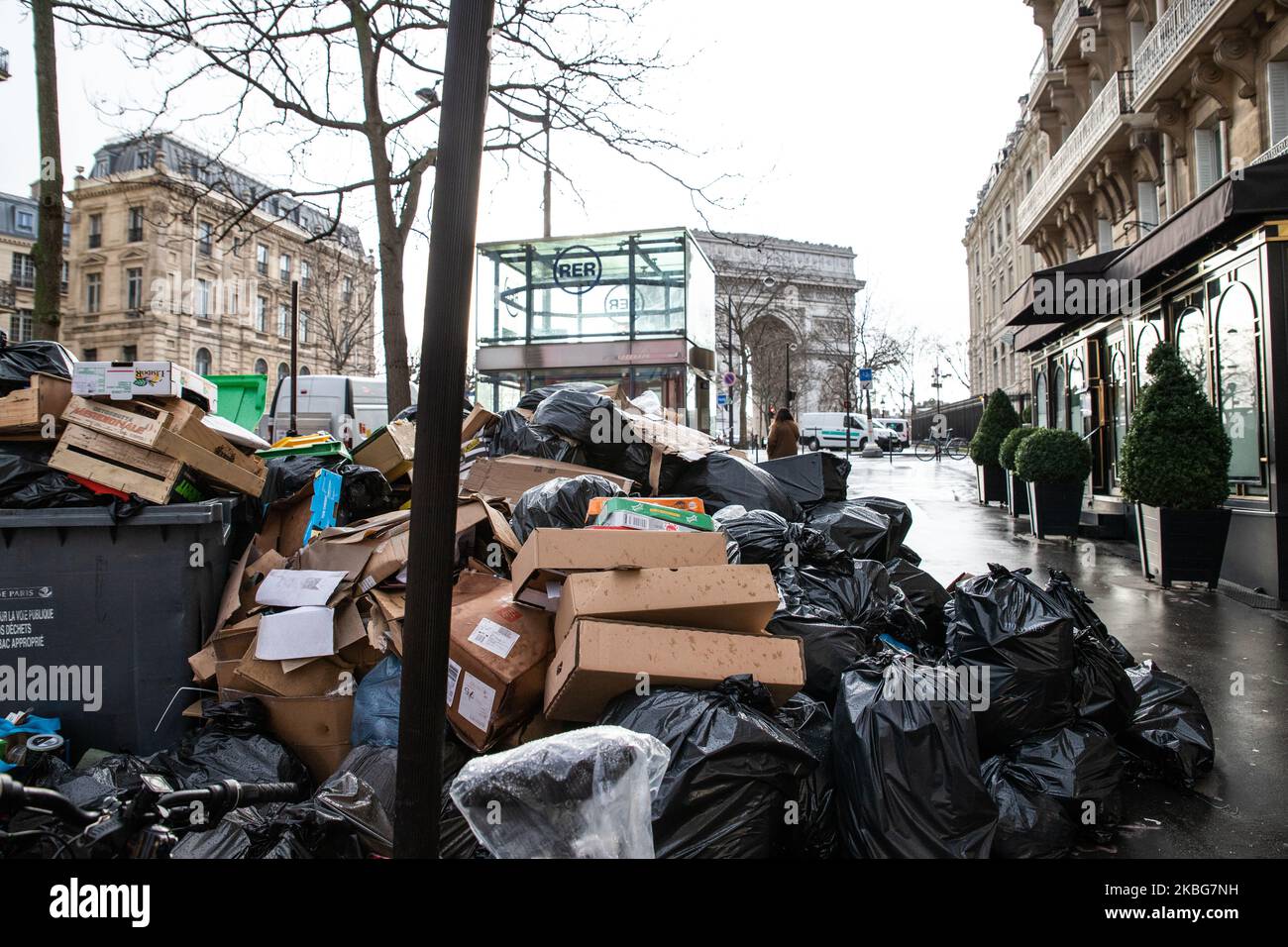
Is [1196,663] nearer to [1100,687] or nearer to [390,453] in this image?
[1100,687]

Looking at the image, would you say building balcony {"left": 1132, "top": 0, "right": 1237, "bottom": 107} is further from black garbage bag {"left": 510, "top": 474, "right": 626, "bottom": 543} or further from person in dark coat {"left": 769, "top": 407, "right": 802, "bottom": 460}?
black garbage bag {"left": 510, "top": 474, "right": 626, "bottom": 543}

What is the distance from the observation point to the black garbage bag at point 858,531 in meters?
4.91

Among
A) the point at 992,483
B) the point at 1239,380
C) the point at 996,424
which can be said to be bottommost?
the point at 992,483

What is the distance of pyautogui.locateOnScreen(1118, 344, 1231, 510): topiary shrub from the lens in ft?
21.5

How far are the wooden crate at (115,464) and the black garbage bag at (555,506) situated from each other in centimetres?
166

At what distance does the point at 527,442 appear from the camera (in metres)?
5.66

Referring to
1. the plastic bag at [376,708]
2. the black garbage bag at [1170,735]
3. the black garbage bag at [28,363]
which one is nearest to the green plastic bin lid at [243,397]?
the black garbage bag at [28,363]

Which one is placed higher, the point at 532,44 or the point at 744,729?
the point at 532,44

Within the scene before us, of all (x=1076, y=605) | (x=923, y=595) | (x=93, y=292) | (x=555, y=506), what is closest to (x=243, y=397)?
(x=555, y=506)

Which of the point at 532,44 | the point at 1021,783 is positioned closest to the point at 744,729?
the point at 1021,783

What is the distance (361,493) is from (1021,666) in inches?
141

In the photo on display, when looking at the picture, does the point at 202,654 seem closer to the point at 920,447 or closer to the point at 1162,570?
the point at 1162,570

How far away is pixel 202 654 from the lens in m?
3.45
